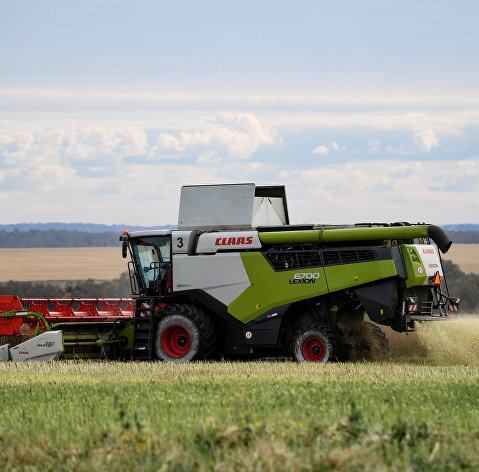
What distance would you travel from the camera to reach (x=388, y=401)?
10.9m

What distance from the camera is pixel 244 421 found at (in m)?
9.34

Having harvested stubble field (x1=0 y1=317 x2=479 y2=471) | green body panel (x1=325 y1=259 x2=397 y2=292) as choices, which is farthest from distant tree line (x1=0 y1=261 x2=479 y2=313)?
harvested stubble field (x1=0 y1=317 x2=479 y2=471)

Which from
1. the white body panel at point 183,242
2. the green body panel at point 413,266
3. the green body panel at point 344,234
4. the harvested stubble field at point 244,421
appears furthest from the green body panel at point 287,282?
the harvested stubble field at point 244,421

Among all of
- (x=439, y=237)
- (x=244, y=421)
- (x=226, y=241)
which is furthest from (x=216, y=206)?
(x=244, y=421)

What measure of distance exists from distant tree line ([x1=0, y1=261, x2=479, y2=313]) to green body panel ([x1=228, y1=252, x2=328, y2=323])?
24.2 metres

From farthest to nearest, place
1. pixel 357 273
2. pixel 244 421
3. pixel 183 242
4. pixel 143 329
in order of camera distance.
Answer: pixel 143 329
pixel 183 242
pixel 357 273
pixel 244 421

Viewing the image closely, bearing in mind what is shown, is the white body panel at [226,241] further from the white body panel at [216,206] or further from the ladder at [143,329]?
the ladder at [143,329]

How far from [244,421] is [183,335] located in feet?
32.4

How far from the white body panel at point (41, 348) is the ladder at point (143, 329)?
1.34m

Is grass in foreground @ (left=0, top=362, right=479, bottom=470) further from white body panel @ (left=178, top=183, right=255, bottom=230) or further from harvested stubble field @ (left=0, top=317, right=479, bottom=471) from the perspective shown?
white body panel @ (left=178, top=183, right=255, bottom=230)

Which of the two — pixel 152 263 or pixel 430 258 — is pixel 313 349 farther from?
pixel 152 263

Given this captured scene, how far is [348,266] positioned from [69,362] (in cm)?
518

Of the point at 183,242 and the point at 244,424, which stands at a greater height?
the point at 183,242

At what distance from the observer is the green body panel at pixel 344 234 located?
58.5 feet
